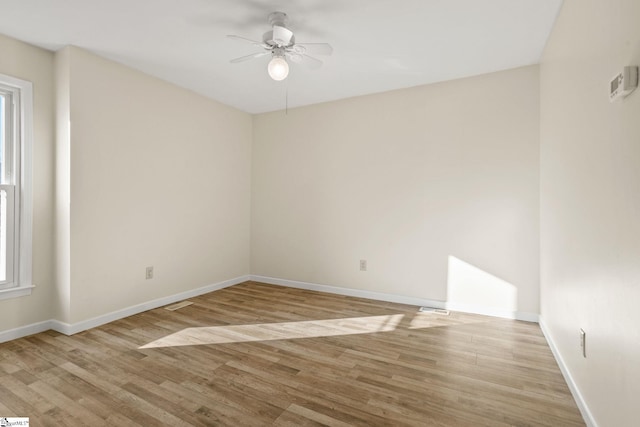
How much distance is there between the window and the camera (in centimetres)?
264

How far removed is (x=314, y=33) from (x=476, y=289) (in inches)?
114

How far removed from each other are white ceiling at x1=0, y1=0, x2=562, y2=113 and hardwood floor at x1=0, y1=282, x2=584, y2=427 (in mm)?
2465

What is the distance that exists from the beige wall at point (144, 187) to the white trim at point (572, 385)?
143 inches

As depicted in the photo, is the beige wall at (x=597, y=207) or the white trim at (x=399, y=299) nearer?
the beige wall at (x=597, y=207)

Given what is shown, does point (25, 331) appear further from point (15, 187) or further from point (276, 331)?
point (276, 331)

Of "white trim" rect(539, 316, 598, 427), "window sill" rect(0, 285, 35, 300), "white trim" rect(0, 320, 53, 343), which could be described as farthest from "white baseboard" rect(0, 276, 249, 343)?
"white trim" rect(539, 316, 598, 427)

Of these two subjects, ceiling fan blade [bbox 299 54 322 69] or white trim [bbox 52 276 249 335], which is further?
white trim [bbox 52 276 249 335]

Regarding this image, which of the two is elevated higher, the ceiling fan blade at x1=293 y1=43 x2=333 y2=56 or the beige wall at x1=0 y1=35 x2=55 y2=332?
the ceiling fan blade at x1=293 y1=43 x2=333 y2=56

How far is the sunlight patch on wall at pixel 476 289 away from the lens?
3.22 m

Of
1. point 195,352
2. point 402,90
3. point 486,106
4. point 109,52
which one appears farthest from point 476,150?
point 109,52

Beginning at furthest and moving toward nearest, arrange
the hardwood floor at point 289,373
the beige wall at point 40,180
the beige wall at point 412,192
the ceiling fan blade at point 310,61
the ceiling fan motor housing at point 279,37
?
the beige wall at point 412,192, the beige wall at point 40,180, the ceiling fan blade at point 310,61, the ceiling fan motor housing at point 279,37, the hardwood floor at point 289,373

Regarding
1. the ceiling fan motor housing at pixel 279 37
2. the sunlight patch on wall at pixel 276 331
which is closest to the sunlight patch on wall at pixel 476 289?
the sunlight patch on wall at pixel 276 331

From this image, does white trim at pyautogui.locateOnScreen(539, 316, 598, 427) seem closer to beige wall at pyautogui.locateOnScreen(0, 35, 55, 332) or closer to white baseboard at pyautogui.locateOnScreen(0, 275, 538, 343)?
white baseboard at pyautogui.locateOnScreen(0, 275, 538, 343)

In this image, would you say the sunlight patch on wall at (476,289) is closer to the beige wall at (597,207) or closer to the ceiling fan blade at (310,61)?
the beige wall at (597,207)
